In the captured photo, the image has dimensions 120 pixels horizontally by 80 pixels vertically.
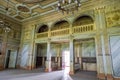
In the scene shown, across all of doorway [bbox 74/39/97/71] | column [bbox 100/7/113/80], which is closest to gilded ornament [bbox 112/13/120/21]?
column [bbox 100/7/113/80]

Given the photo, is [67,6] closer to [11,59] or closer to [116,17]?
[116,17]

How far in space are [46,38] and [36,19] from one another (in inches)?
112

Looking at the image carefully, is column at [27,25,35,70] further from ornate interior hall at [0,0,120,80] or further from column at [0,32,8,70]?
column at [0,32,8,70]

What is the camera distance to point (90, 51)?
396 inches

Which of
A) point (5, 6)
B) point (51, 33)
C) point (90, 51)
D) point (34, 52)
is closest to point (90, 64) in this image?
point (90, 51)

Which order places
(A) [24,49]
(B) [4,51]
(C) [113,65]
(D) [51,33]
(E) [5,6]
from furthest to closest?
(A) [24,49]
(B) [4,51]
(D) [51,33]
(E) [5,6]
(C) [113,65]

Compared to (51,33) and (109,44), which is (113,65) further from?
(51,33)

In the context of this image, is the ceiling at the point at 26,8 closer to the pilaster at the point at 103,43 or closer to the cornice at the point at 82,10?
the cornice at the point at 82,10

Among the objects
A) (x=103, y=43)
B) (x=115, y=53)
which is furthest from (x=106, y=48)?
(x=115, y=53)

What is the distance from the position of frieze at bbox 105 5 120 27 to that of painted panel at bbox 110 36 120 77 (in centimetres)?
100

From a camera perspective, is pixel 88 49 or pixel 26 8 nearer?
pixel 26 8

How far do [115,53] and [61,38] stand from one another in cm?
445

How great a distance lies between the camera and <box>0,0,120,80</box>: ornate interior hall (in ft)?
21.1

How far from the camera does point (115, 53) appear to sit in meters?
6.24
